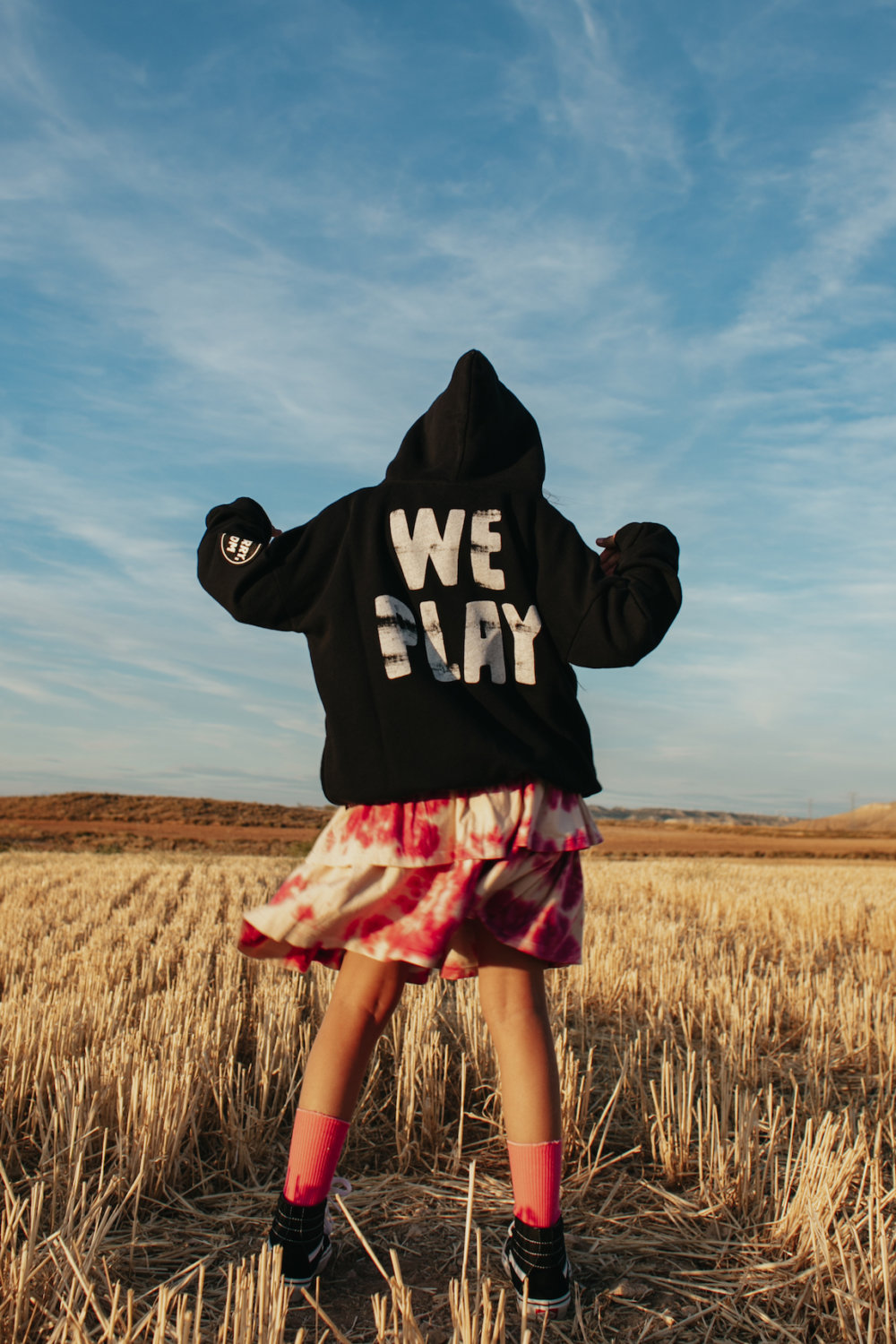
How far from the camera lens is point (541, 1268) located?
5.86ft

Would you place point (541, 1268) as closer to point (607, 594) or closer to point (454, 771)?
point (454, 771)

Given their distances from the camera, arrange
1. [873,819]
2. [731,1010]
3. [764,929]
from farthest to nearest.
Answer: [873,819] → [764,929] → [731,1010]

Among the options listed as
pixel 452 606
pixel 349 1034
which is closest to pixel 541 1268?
pixel 349 1034

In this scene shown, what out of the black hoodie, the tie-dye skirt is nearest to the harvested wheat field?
the tie-dye skirt

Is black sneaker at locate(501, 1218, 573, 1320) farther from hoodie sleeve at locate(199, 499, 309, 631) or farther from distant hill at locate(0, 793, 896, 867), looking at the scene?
distant hill at locate(0, 793, 896, 867)

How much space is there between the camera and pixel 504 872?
187 cm

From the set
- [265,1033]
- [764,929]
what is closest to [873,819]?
[764,929]

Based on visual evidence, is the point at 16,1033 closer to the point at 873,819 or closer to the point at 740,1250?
the point at 740,1250

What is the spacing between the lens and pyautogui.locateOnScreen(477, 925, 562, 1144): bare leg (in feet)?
6.07

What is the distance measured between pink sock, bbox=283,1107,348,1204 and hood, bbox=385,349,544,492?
1449mm

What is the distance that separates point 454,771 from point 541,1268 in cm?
99

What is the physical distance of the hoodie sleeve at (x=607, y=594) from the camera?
193 centimetres

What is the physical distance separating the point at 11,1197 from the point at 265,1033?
4.47 ft

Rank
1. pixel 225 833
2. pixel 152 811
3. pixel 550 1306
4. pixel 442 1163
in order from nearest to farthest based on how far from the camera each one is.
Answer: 1. pixel 550 1306
2. pixel 442 1163
3. pixel 225 833
4. pixel 152 811
